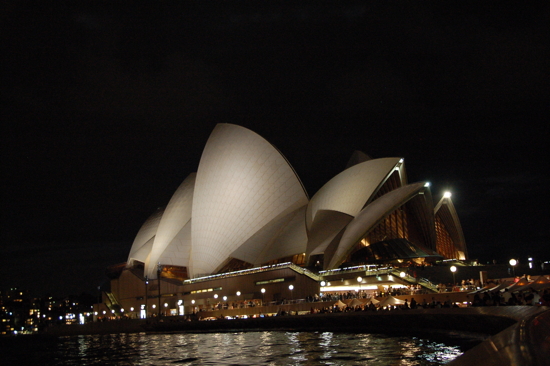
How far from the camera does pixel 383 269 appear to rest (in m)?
30.8

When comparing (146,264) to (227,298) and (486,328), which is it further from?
(486,328)

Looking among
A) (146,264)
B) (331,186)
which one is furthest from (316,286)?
(146,264)

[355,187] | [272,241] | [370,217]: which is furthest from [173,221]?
[370,217]

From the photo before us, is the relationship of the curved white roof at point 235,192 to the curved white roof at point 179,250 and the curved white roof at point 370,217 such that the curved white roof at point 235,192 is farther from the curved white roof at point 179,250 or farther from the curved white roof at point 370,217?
the curved white roof at point 370,217

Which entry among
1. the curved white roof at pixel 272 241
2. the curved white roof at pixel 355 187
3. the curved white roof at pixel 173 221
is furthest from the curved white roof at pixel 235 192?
the curved white roof at pixel 173 221

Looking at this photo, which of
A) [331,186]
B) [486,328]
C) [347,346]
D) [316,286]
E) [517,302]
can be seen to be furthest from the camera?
[331,186]

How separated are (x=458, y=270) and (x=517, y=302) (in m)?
16.5

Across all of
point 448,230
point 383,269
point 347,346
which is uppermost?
point 448,230

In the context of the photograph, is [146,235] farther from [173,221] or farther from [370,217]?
[370,217]

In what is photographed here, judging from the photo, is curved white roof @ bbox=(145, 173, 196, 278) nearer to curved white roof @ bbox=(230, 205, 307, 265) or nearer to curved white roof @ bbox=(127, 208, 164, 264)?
curved white roof @ bbox=(127, 208, 164, 264)

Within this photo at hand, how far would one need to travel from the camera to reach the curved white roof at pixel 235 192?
39094 millimetres

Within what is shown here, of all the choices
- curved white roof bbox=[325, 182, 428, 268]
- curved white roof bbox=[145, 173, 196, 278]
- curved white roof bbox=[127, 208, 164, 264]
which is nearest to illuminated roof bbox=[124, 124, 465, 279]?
curved white roof bbox=[325, 182, 428, 268]

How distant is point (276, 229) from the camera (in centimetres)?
3891

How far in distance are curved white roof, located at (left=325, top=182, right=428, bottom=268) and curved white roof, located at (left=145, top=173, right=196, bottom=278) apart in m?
18.8
